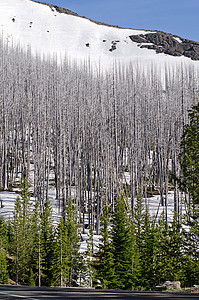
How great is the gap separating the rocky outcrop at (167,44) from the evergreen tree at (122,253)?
7117 cm

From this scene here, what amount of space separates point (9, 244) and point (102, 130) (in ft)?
36.2

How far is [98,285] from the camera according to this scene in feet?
65.2

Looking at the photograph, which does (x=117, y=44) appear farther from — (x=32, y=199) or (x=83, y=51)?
(x=32, y=199)

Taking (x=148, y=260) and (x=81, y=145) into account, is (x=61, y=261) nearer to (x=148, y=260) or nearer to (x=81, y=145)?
(x=148, y=260)

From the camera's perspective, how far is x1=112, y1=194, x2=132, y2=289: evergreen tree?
1975cm

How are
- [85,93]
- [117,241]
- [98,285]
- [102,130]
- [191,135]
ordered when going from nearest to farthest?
[191,135]
[98,285]
[117,241]
[102,130]
[85,93]

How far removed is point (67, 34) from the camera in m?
84.6

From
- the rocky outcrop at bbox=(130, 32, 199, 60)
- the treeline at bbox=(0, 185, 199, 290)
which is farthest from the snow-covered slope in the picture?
the treeline at bbox=(0, 185, 199, 290)

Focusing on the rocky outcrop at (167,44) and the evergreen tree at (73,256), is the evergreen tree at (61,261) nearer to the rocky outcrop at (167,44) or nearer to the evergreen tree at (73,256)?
the evergreen tree at (73,256)

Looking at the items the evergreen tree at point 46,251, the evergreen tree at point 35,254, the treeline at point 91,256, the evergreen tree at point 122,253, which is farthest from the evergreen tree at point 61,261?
the evergreen tree at point 122,253

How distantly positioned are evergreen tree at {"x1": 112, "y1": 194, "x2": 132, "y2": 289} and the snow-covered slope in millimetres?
57277

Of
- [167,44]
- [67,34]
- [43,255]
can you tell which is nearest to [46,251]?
[43,255]

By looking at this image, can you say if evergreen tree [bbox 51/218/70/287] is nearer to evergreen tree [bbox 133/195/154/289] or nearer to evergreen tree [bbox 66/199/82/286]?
evergreen tree [bbox 66/199/82/286]

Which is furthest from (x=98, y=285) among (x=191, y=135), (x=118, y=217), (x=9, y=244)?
(x=191, y=135)
